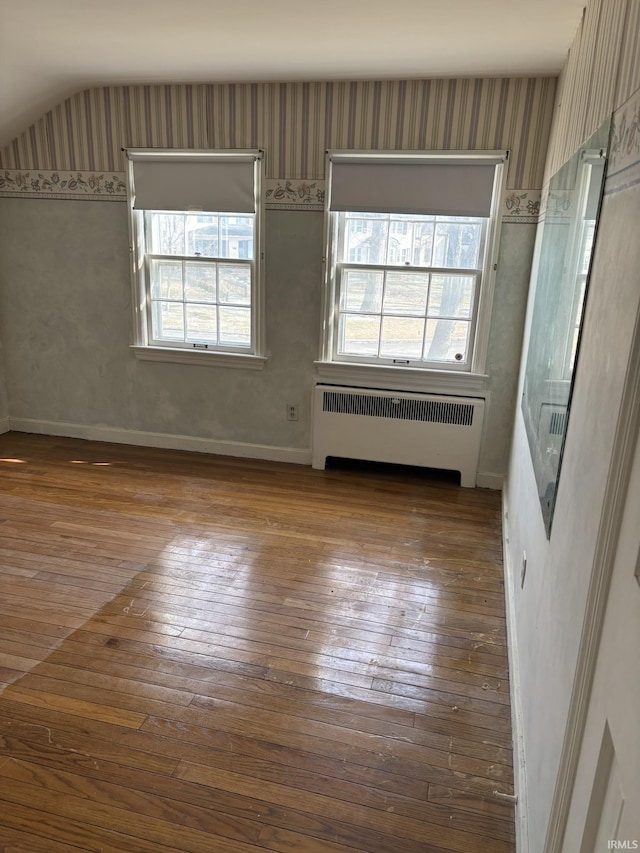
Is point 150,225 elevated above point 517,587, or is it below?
above

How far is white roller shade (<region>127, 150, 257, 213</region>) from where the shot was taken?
4.02m

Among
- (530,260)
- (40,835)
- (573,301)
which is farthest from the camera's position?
(530,260)

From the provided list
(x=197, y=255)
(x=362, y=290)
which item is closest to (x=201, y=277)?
(x=197, y=255)

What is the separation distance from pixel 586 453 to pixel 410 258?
9.28 feet

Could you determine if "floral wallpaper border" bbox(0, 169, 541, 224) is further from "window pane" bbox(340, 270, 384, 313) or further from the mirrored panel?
the mirrored panel

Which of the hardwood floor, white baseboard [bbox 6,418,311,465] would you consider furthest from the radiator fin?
the hardwood floor

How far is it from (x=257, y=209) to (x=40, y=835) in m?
3.57

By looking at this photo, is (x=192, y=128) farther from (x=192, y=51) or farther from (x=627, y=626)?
(x=627, y=626)

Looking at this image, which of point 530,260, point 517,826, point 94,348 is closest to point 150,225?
point 94,348

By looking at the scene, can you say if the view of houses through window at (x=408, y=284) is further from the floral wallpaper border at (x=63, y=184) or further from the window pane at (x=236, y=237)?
the floral wallpaper border at (x=63, y=184)

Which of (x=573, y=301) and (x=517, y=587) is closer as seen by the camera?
(x=573, y=301)

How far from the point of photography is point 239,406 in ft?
14.7

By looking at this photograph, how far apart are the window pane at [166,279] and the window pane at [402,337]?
155 cm

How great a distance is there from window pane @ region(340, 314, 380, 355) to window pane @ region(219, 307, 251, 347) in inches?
27.5
